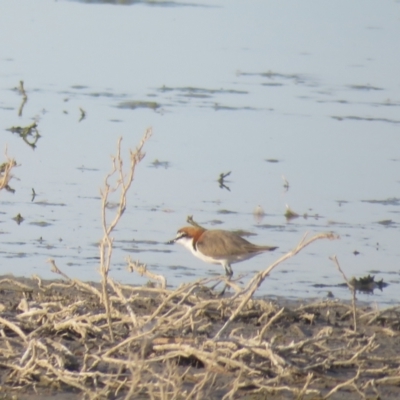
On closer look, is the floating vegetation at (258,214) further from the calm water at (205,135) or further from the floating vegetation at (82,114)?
the floating vegetation at (82,114)

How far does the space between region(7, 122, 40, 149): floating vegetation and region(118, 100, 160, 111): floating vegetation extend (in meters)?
2.10

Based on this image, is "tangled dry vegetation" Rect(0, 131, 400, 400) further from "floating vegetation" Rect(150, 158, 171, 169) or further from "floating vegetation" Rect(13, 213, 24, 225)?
"floating vegetation" Rect(150, 158, 171, 169)

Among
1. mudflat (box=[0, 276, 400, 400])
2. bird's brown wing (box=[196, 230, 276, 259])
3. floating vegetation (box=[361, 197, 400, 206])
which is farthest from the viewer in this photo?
floating vegetation (box=[361, 197, 400, 206])

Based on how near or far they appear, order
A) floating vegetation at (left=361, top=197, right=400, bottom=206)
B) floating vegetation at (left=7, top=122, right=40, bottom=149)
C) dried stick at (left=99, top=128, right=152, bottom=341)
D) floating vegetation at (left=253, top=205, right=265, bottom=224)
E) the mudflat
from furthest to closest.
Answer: floating vegetation at (left=7, top=122, right=40, bottom=149)
floating vegetation at (left=361, top=197, right=400, bottom=206)
floating vegetation at (left=253, top=205, right=265, bottom=224)
the mudflat
dried stick at (left=99, top=128, right=152, bottom=341)

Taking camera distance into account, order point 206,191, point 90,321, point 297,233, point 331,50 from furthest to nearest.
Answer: point 331,50 < point 206,191 < point 297,233 < point 90,321

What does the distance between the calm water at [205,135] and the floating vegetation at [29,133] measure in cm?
9

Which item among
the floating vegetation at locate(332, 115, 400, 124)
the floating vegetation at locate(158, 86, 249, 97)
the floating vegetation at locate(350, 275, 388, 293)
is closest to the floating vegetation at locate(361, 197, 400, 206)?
the floating vegetation at locate(350, 275, 388, 293)

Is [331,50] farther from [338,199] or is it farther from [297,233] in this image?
[297,233]

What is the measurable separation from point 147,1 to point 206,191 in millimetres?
13948

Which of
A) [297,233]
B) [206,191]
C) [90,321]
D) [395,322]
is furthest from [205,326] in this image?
[206,191]

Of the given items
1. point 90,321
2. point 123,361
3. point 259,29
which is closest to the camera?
point 123,361

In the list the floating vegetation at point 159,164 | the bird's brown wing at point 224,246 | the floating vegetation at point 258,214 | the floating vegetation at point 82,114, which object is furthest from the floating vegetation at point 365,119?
the bird's brown wing at point 224,246

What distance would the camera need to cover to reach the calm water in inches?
386

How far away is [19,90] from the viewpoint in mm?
15867
